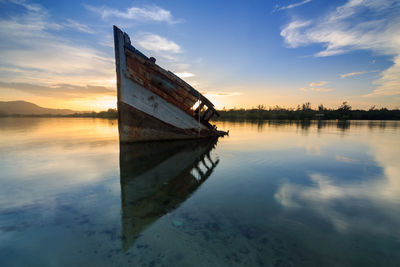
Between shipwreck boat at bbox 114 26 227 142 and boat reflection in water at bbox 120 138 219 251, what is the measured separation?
96.4 inches

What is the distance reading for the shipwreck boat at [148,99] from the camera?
9.36m

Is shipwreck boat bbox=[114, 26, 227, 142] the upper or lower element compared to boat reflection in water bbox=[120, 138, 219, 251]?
upper

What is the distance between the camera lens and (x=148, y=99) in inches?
389

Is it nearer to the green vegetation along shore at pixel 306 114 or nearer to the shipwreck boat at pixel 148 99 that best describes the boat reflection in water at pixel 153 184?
the shipwreck boat at pixel 148 99

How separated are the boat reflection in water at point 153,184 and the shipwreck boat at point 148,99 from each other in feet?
8.03

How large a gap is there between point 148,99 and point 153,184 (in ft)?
20.9

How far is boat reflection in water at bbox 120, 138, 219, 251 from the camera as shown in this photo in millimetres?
3092

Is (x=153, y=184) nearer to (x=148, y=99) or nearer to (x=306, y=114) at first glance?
(x=148, y=99)

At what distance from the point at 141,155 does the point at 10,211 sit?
16.1 feet

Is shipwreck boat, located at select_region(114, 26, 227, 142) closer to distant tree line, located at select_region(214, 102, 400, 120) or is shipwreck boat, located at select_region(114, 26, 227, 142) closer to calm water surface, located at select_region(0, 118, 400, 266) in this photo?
calm water surface, located at select_region(0, 118, 400, 266)

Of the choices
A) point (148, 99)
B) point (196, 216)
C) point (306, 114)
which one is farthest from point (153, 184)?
point (306, 114)

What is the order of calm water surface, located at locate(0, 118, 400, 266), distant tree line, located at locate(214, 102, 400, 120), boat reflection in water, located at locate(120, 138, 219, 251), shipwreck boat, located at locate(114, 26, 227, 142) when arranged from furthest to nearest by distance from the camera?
distant tree line, located at locate(214, 102, 400, 120) → shipwreck boat, located at locate(114, 26, 227, 142) → boat reflection in water, located at locate(120, 138, 219, 251) → calm water surface, located at locate(0, 118, 400, 266)

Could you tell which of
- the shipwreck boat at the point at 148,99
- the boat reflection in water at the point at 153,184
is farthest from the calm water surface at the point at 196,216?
the shipwreck boat at the point at 148,99

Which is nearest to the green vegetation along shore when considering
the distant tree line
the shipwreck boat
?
the distant tree line
